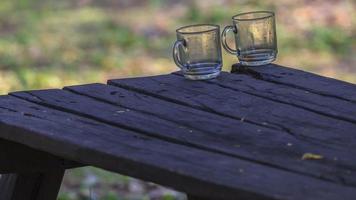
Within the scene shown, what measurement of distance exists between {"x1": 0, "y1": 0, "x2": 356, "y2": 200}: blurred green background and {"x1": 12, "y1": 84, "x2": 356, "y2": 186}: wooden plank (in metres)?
3.58

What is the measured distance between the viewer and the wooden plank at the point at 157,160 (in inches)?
63.4

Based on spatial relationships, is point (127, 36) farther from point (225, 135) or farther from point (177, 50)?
point (225, 135)

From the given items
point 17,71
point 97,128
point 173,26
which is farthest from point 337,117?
point 173,26

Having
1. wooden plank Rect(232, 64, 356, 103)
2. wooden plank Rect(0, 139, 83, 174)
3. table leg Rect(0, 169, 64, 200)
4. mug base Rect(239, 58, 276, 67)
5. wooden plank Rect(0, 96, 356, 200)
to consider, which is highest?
wooden plank Rect(0, 96, 356, 200)

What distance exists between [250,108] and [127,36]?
500 centimetres

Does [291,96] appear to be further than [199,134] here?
Yes

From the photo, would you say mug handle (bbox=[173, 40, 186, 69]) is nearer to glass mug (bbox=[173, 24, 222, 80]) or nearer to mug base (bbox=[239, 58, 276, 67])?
glass mug (bbox=[173, 24, 222, 80])

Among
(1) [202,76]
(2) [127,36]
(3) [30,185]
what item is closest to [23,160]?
(3) [30,185]

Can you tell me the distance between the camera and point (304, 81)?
2473mm

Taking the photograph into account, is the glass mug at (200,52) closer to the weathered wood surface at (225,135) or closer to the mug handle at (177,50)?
the mug handle at (177,50)

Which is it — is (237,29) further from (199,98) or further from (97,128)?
(97,128)

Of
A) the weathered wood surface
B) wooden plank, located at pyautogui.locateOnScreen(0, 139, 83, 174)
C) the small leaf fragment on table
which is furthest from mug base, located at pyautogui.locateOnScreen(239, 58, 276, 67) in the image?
the small leaf fragment on table

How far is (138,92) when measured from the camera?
240cm

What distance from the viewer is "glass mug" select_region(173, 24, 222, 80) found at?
2.50 metres
